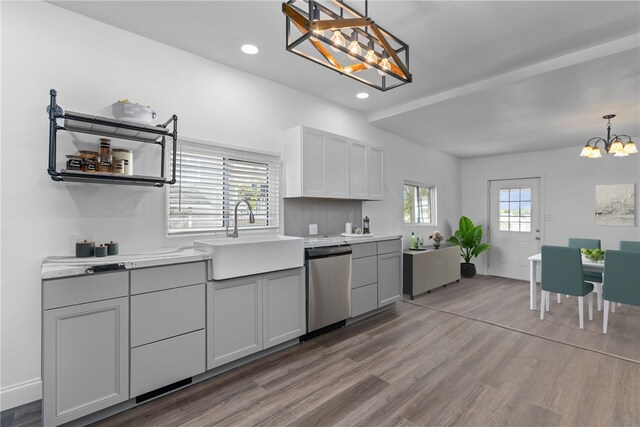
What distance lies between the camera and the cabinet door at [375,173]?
4082 millimetres

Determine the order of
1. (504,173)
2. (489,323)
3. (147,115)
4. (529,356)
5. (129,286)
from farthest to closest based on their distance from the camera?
(504,173) < (489,323) < (529,356) < (147,115) < (129,286)

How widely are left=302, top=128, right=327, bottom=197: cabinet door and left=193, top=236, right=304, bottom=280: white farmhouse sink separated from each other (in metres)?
0.77

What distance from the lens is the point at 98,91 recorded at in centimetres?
233

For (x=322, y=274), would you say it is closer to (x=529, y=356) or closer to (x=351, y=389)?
(x=351, y=389)

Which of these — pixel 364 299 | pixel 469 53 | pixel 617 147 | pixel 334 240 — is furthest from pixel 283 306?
pixel 617 147

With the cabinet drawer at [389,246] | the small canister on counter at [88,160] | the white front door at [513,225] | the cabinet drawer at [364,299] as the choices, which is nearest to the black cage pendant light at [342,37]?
the small canister on counter at [88,160]

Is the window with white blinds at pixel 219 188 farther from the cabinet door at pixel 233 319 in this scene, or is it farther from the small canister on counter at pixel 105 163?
the cabinet door at pixel 233 319

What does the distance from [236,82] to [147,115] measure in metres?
1.12

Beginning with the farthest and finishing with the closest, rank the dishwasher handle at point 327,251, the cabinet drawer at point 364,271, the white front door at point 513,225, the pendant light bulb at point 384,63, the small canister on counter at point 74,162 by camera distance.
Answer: the white front door at point 513,225 < the cabinet drawer at point 364,271 < the dishwasher handle at point 327,251 < the small canister on counter at point 74,162 < the pendant light bulb at point 384,63

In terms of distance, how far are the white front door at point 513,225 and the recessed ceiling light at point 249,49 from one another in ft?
19.0

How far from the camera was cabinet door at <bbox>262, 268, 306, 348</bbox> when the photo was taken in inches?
104

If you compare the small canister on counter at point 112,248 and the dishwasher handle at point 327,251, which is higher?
the small canister on counter at point 112,248

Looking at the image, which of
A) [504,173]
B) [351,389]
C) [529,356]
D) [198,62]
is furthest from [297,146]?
[504,173]

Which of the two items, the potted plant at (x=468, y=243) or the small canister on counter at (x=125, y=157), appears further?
the potted plant at (x=468, y=243)
